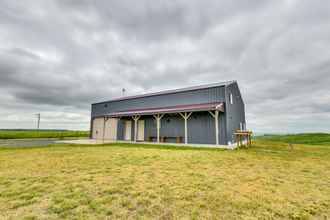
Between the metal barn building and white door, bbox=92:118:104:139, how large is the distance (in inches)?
54.2

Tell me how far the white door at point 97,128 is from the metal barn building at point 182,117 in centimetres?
138

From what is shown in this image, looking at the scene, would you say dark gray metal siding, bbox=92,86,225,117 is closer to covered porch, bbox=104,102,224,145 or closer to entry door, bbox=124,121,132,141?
covered porch, bbox=104,102,224,145

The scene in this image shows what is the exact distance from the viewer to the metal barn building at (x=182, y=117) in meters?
10.9

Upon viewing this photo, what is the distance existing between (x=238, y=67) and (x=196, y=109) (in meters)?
9.11

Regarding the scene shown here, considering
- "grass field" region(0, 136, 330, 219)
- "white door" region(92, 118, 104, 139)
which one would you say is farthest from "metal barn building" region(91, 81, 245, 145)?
"grass field" region(0, 136, 330, 219)

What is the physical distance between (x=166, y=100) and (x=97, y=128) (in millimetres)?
10524

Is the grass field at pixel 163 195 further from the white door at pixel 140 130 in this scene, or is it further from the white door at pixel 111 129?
the white door at pixel 111 129

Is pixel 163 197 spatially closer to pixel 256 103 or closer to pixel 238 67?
pixel 238 67

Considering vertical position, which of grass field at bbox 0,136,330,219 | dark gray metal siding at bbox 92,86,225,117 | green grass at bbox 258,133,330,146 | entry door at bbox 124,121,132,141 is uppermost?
dark gray metal siding at bbox 92,86,225,117

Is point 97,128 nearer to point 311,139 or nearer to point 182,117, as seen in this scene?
point 182,117

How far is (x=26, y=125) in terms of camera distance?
35500 millimetres

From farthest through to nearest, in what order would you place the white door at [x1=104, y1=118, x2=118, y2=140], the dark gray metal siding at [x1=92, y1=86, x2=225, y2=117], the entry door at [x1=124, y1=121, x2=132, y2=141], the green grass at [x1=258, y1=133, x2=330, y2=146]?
the green grass at [x1=258, y1=133, x2=330, y2=146] < the white door at [x1=104, y1=118, x2=118, y2=140] < the entry door at [x1=124, y1=121, x2=132, y2=141] < the dark gray metal siding at [x1=92, y1=86, x2=225, y2=117]

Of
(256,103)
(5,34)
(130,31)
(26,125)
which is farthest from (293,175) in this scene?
(26,125)

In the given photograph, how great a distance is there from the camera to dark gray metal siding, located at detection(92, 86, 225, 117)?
11.8 m
